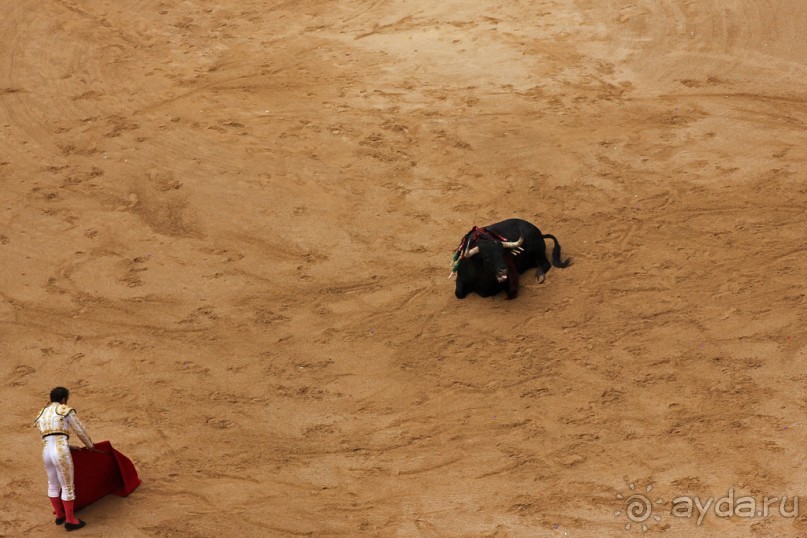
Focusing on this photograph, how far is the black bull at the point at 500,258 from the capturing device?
33.1ft

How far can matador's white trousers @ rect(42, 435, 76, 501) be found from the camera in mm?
7859

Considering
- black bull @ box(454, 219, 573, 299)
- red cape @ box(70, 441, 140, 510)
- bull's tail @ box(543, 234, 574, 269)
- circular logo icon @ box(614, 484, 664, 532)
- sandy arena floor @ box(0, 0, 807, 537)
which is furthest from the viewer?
bull's tail @ box(543, 234, 574, 269)

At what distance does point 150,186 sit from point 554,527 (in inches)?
260

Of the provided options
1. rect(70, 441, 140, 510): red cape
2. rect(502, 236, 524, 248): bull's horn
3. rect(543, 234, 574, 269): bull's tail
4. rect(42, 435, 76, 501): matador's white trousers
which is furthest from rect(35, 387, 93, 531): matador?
rect(543, 234, 574, 269): bull's tail

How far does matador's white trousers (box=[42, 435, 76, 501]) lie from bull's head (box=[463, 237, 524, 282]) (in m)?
4.16

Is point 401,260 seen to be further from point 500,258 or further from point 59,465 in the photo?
point 59,465

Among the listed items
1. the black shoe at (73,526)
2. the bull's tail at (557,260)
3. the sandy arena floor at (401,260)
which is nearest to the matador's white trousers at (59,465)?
the black shoe at (73,526)

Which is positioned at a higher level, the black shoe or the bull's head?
the bull's head

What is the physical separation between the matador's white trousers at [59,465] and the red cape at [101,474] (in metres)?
0.12

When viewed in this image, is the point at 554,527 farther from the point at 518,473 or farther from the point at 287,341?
the point at 287,341

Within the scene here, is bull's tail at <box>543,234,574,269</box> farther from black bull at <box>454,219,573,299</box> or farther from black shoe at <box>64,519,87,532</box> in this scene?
black shoe at <box>64,519,87,532</box>

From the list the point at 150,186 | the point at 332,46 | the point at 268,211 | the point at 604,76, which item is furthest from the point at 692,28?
the point at 150,186

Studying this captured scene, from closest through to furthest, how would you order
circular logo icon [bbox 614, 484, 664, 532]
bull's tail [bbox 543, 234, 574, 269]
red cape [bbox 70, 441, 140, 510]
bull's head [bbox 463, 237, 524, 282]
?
1. circular logo icon [bbox 614, 484, 664, 532]
2. red cape [bbox 70, 441, 140, 510]
3. bull's head [bbox 463, 237, 524, 282]
4. bull's tail [bbox 543, 234, 574, 269]

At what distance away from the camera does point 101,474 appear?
8.27 meters
